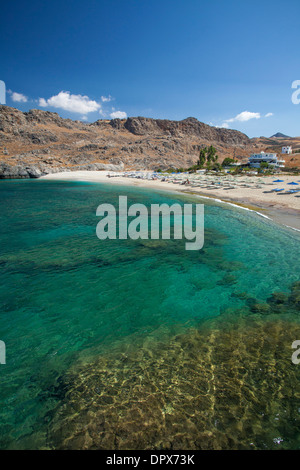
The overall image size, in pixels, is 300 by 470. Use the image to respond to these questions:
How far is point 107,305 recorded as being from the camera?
31.4 ft

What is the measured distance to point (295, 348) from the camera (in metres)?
7.34

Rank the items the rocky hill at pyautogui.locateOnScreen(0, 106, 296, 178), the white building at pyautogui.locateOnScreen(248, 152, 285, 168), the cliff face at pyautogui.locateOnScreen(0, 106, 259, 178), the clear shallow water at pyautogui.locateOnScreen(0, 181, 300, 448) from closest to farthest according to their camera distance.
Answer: the clear shallow water at pyautogui.locateOnScreen(0, 181, 300, 448) → the rocky hill at pyautogui.locateOnScreen(0, 106, 296, 178) → the cliff face at pyautogui.locateOnScreen(0, 106, 259, 178) → the white building at pyautogui.locateOnScreen(248, 152, 285, 168)

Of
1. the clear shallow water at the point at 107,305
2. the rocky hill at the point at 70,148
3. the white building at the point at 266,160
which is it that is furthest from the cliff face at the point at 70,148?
the clear shallow water at the point at 107,305

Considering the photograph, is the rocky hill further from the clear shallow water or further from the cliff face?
the clear shallow water

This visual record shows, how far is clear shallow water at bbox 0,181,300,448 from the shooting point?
569 cm

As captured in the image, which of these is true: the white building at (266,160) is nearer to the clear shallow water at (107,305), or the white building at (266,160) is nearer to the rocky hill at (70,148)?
the rocky hill at (70,148)

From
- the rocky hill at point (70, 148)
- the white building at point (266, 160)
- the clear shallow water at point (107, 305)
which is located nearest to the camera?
the clear shallow water at point (107, 305)

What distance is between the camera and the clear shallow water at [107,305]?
18.7ft

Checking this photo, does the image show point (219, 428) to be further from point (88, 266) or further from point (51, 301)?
point (88, 266)

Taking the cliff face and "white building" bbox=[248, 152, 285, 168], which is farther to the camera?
"white building" bbox=[248, 152, 285, 168]

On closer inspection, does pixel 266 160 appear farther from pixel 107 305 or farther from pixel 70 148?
pixel 107 305

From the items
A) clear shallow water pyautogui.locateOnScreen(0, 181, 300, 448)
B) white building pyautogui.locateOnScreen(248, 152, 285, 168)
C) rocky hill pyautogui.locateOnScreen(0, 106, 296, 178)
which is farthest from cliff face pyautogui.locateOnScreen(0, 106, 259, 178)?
clear shallow water pyautogui.locateOnScreen(0, 181, 300, 448)

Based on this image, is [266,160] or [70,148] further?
[70,148]

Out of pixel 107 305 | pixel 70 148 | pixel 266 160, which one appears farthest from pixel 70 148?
pixel 107 305
